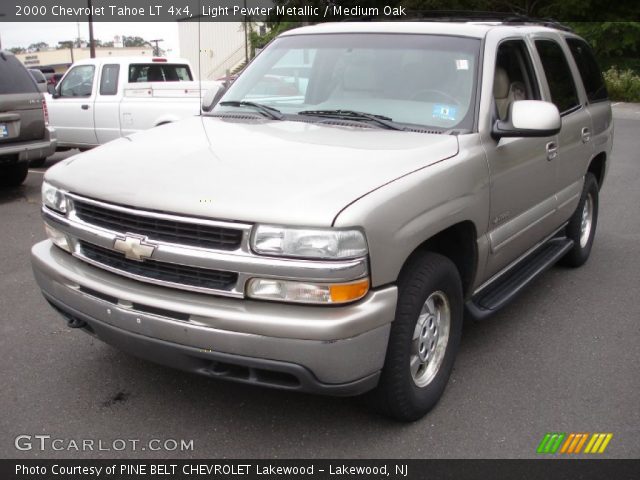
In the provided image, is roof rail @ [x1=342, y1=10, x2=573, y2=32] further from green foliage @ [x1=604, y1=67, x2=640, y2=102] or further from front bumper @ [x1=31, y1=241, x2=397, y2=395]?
green foliage @ [x1=604, y1=67, x2=640, y2=102]

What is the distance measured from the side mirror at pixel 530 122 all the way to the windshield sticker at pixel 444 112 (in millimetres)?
231

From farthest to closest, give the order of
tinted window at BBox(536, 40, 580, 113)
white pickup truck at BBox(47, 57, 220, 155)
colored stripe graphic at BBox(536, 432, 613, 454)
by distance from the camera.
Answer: white pickup truck at BBox(47, 57, 220, 155) < tinted window at BBox(536, 40, 580, 113) < colored stripe graphic at BBox(536, 432, 613, 454)

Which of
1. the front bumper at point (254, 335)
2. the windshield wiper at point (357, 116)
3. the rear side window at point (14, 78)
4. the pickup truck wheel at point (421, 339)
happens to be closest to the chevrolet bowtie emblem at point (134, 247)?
the front bumper at point (254, 335)

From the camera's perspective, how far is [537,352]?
13.2 ft

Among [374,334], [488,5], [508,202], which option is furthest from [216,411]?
[488,5]

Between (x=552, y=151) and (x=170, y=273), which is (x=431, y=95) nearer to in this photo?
(x=552, y=151)

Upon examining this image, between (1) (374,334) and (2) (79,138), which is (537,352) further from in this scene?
(2) (79,138)

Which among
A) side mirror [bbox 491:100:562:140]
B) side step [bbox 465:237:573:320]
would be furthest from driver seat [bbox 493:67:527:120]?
side step [bbox 465:237:573:320]

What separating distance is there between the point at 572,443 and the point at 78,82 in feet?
34.3

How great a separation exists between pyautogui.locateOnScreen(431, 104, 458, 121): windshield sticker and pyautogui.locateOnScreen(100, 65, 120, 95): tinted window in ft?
27.0

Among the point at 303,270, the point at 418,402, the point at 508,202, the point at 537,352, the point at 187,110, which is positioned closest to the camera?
the point at 303,270

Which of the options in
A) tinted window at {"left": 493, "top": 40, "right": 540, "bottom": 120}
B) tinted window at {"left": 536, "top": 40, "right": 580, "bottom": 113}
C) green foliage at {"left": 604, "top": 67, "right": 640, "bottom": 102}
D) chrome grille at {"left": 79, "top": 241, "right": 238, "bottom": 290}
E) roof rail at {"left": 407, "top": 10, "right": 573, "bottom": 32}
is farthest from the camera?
green foliage at {"left": 604, "top": 67, "right": 640, "bottom": 102}

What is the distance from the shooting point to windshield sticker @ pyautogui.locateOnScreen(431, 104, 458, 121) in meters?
3.57

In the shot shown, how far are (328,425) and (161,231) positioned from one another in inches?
49.6
